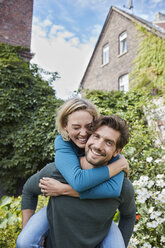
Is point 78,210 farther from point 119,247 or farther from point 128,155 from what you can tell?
point 128,155

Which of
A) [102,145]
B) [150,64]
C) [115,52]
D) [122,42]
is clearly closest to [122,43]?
[122,42]

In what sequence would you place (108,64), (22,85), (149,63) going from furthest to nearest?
1. (108,64)
2. (149,63)
3. (22,85)

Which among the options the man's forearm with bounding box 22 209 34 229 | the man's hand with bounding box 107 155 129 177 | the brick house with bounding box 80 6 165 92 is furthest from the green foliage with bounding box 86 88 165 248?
the brick house with bounding box 80 6 165 92

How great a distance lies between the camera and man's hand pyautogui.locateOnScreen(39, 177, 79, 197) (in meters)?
1.21

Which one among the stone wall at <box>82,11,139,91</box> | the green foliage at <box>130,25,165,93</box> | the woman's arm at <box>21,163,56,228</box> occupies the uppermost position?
the stone wall at <box>82,11,139,91</box>

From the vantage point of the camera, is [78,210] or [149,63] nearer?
[78,210]

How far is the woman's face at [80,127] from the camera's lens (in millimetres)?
1463

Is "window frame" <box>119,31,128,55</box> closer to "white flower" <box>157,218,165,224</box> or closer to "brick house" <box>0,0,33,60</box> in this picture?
"brick house" <box>0,0,33,60</box>

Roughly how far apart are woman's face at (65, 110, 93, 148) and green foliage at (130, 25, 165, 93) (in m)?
5.31

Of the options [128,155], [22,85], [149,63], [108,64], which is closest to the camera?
[128,155]

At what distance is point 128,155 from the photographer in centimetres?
341

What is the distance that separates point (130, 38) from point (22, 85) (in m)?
9.14

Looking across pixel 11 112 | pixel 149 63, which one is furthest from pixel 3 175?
pixel 149 63

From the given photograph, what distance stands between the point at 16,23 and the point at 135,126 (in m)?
6.26
